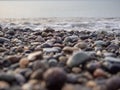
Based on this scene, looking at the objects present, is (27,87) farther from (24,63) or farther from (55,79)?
(24,63)

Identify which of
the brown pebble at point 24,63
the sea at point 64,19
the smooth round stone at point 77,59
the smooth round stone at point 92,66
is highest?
the smooth round stone at point 77,59

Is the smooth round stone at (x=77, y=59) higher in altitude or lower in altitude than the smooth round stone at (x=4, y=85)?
higher

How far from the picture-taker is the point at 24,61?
3361 millimetres

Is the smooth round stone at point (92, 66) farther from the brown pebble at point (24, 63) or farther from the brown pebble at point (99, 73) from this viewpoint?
the brown pebble at point (24, 63)

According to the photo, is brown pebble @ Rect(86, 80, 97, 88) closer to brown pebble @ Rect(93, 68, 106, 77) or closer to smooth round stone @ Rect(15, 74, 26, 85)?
brown pebble @ Rect(93, 68, 106, 77)

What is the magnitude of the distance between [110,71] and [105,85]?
1.61ft

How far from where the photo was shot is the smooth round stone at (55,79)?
8.19ft

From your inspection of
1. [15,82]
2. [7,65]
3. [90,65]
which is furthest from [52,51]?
[15,82]

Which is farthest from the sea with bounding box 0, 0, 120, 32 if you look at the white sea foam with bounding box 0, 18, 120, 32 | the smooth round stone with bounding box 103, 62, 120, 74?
the smooth round stone with bounding box 103, 62, 120, 74

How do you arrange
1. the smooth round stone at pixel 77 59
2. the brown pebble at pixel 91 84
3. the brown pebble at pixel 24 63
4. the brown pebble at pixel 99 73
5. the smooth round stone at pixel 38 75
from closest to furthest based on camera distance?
1. the brown pebble at pixel 91 84
2. the smooth round stone at pixel 38 75
3. the brown pebble at pixel 99 73
4. the smooth round stone at pixel 77 59
5. the brown pebble at pixel 24 63

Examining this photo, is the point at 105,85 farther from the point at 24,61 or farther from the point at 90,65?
the point at 24,61

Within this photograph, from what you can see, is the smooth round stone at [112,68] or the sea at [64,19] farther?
the sea at [64,19]

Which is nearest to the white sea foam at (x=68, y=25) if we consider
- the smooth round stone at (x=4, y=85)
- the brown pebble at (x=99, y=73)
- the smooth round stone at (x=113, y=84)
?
the brown pebble at (x=99, y=73)

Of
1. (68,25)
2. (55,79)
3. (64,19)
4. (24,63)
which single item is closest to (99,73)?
(55,79)
